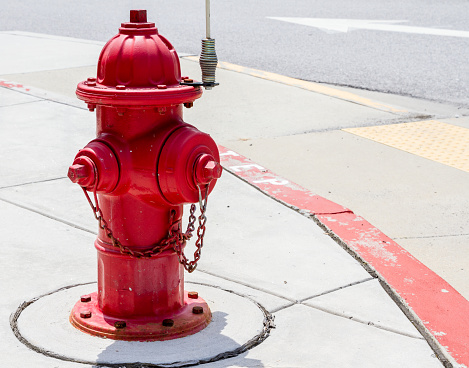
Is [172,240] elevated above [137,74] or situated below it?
below

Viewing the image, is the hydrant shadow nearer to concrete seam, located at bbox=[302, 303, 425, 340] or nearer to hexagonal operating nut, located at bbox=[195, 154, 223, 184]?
concrete seam, located at bbox=[302, 303, 425, 340]

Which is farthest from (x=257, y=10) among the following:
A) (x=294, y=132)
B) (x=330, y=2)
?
(x=294, y=132)

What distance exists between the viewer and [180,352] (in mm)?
3096

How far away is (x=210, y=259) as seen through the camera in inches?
162

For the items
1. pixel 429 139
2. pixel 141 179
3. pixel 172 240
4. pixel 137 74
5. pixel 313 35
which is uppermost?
pixel 137 74

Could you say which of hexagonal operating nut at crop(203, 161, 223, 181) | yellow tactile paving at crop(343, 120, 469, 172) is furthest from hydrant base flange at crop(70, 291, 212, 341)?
yellow tactile paving at crop(343, 120, 469, 172)

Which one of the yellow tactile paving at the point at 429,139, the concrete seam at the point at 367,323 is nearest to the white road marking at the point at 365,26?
the yellow tactile paving at the point at 429,139

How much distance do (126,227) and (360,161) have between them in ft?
10.4

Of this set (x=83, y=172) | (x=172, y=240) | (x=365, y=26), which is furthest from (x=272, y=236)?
(x=365, y=26)

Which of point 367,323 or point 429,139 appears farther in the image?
point 429,139

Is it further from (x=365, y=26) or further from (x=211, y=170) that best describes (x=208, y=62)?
(x=365, y=26)

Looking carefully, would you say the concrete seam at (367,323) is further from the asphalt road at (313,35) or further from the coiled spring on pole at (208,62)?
the asphalt road at (313,35)

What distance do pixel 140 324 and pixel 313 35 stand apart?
33.7ft

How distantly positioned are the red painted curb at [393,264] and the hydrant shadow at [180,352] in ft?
2.59
